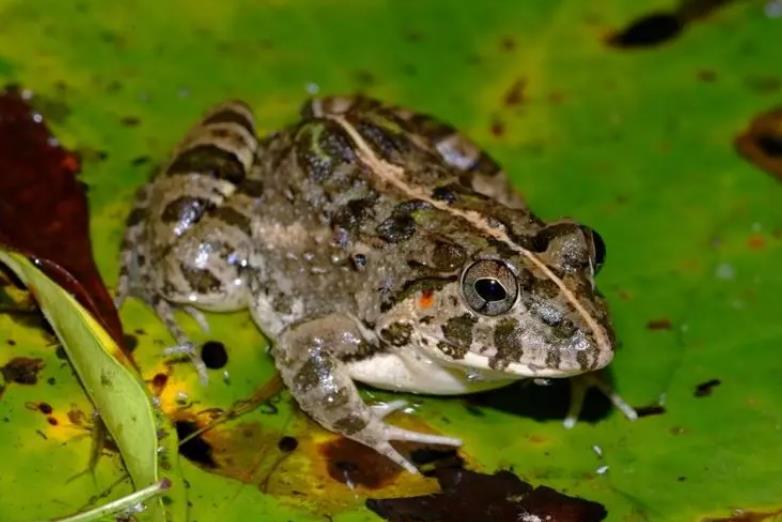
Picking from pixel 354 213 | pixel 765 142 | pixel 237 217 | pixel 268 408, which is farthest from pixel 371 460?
pixel 765 142

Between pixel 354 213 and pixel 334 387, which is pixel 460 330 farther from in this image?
pixel 354 213

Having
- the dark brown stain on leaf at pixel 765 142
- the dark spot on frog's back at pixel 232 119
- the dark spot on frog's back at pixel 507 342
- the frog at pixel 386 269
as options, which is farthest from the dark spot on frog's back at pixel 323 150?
the dark brown stain on leaf at pixel 765 142

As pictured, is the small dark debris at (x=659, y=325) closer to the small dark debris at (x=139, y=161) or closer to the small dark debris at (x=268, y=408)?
the small dark debris at (x=268, y=408)

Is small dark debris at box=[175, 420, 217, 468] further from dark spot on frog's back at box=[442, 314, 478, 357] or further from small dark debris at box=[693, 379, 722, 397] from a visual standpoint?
small dark debris at box=[693, 379, 722, 397]

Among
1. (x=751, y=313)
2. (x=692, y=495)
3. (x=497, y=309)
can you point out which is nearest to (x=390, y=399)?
(x=497, y=309)

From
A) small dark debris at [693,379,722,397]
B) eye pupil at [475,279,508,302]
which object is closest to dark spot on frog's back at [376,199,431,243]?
eye pupil at [475,279,508,302]

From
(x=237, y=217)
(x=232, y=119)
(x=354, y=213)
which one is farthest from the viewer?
(x=232, y=119)
